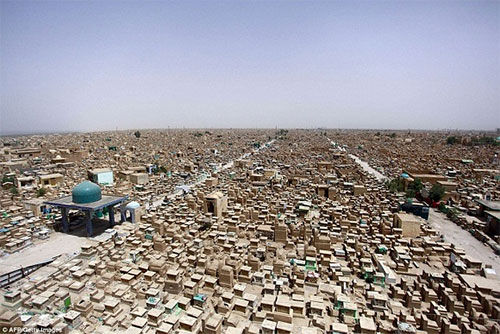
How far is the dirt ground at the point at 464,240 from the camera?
57.0 ft

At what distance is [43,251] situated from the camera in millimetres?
17750

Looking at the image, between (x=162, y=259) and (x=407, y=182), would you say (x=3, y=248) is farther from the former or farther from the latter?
(x=407, y=182)

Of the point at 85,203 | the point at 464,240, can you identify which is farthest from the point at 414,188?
the point at 85,203

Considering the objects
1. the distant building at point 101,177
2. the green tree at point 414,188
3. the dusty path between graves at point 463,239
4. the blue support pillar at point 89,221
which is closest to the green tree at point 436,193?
the green tree at point 414,188

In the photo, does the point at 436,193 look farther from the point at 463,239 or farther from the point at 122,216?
the point at 122,216

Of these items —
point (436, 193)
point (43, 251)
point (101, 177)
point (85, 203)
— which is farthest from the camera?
point (101, 177)

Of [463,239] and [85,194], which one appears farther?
[463,239]

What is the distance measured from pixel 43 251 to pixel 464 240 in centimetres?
3123

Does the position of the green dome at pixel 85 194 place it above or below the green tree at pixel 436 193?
above

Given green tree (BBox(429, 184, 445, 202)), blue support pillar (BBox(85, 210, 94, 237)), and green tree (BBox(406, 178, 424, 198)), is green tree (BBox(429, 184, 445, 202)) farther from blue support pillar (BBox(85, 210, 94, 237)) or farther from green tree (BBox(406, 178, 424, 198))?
blue support pillar (BBox(85, 210, 94, 237))

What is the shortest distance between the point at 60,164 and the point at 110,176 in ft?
56.2

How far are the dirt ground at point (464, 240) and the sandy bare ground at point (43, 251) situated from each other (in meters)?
27.7

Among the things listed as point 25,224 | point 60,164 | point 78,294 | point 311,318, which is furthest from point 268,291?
point 60,164

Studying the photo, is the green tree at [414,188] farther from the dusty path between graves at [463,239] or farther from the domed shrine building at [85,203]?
the domed shrine building at [85,203]
